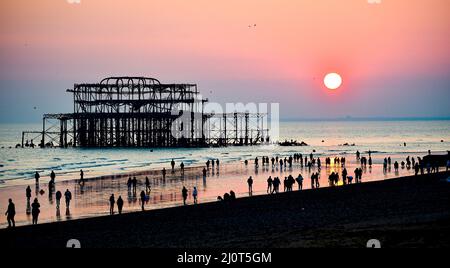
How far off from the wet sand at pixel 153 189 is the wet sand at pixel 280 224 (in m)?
3.14

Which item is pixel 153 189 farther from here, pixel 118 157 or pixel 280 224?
pixel 118 157

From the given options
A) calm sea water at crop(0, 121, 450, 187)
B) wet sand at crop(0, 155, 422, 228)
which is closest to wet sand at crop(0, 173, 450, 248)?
wet sand at crop(0, 155, 422, 228)

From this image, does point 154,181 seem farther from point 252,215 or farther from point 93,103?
point 93,103

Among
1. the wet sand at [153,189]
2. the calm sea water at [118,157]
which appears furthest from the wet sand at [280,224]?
the calm sea water at [118,157]

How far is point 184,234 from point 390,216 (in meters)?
5.38

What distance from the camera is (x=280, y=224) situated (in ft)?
52.3

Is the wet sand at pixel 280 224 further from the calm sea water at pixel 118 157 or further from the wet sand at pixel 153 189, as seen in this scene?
the calm sea water at pixel 118 157

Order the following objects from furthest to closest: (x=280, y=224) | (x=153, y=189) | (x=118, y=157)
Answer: (x=118, y=157), (x=153, y=189), (x=280, y=224)

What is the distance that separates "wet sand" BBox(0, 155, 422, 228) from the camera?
22281 mm

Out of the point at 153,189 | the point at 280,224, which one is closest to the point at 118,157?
the point at 153,189

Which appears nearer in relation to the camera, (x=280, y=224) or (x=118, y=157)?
(x=280, y=224)

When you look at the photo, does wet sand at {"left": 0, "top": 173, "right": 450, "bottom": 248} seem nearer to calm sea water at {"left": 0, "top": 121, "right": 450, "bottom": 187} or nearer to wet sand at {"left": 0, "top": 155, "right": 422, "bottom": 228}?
wet sand at {"left": 0, "top": 155, "right": 422, "bottom": 228}

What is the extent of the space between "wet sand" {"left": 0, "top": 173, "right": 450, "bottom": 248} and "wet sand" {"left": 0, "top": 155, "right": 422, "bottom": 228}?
10.3 feet

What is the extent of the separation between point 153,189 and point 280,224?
1505 centimetres
